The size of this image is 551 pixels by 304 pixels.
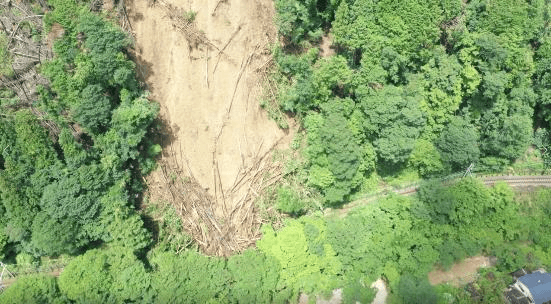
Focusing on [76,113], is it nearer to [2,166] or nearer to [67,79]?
[67,79]

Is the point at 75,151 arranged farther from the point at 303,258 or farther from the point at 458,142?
the point at 458,142

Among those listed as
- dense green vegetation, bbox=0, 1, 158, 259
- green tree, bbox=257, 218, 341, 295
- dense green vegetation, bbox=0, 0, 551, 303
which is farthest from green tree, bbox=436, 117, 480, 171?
dense green vegetation, bbox=0, 1, 158, 259

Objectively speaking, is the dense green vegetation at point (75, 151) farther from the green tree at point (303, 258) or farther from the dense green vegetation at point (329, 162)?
the green tree at point (303, 258)

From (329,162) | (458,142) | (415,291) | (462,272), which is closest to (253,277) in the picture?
(329,162)

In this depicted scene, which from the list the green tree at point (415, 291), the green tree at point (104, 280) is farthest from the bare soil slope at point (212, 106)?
the green tree at point (415, 291)

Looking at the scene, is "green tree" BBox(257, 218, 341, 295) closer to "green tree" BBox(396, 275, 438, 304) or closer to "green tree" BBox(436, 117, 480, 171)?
"green tree" BBox(396, 275, 438, 304)

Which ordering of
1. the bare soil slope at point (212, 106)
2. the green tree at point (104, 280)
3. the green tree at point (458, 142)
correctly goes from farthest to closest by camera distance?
1. the bare soil slope at point (212, 106)
2. the green tree at point (458, 142)
3. the green tree at point (104, 280)
